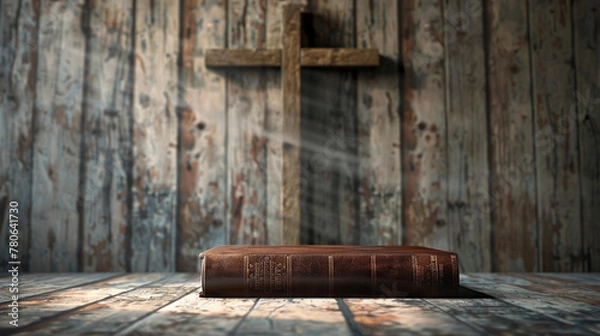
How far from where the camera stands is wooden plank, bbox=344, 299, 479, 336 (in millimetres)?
654

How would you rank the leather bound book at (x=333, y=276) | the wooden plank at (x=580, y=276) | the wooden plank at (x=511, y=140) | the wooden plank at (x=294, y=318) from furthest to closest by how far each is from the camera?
the wooden plank at (x=511, y=140), the wooden plank at (x=580, y=276), the leather bound book at (x=333, y=276), the wooden plank at (x=294, y=318)

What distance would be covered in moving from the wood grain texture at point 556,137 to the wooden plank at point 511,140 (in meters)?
0.03

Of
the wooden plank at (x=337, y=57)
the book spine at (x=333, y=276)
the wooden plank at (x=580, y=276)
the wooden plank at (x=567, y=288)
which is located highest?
the wooden plank at (x=337, y=57)

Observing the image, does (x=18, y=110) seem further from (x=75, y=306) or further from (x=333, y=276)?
(x=333, y=276)

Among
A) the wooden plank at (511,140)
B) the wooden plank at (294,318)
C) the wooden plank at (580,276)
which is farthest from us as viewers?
the wooden plank at (511,140)

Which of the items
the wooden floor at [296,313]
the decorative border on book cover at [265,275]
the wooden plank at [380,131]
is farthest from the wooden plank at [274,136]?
the decorative border on book cover at [265,275]

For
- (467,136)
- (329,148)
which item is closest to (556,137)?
(467,136)

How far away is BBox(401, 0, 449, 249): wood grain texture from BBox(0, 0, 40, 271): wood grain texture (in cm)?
116

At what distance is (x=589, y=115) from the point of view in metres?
1.54

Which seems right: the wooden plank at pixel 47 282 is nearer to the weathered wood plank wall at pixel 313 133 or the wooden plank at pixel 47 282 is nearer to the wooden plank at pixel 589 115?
the weathered wood plank wall at pixel 313 133

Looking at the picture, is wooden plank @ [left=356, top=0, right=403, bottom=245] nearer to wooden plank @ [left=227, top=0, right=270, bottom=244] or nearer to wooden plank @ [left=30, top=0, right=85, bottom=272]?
wooden plank @ [left=227, top=0, right=270, bottom=244]

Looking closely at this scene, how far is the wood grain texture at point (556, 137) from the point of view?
152cm

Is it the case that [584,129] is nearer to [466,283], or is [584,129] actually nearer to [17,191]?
[466,283]

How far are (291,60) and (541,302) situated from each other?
0.93 m
